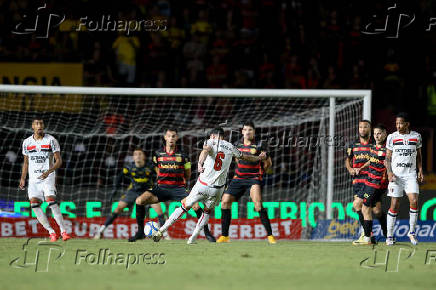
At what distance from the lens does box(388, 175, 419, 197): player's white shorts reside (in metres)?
11.0

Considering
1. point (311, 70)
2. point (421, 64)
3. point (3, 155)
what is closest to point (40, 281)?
point (3, 155)

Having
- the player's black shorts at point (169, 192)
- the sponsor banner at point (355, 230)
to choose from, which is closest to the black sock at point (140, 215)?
the player's black shorts at point (169, 192)

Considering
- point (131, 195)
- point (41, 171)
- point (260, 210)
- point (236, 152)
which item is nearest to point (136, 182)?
point (131, 195)

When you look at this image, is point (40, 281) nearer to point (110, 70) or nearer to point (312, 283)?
point (312, 283)

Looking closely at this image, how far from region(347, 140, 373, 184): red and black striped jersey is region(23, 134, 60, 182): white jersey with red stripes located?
4452 millimetres

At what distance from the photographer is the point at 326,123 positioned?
1380 cm

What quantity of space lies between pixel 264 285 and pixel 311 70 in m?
10.7

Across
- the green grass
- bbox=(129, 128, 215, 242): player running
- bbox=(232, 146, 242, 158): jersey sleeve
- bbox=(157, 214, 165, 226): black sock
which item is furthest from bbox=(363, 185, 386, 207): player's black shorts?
bbox=(157, 214, 165, 226): black sock

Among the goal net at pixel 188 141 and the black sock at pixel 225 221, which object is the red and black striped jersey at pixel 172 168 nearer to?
the black sock at pixel 225 221

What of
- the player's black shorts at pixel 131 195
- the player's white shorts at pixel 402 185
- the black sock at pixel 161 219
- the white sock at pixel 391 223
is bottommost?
the black sock at pixel 161 219

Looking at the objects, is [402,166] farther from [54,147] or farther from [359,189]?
[54,147]

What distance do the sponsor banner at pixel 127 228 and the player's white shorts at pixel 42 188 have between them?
162 cm

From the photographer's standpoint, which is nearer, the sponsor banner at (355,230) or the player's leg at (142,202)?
the player's leg at (142,202)

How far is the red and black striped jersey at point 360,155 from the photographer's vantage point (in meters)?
11.7
